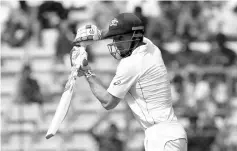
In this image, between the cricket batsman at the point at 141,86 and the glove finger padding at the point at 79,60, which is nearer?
the cricket batsman at the point at 141,86

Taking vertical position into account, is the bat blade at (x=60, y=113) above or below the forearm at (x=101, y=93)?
below

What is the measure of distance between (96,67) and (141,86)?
482cm

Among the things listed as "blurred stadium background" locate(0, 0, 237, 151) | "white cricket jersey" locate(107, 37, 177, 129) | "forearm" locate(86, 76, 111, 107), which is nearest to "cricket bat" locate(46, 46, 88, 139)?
"forearm" locate(86, 76, 111, 107)

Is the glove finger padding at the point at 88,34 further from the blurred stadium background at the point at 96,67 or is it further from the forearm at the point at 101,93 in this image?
the blurred stadium background at the point at 96,67

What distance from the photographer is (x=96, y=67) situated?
8938 millimetres

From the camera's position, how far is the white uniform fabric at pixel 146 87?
4109mm

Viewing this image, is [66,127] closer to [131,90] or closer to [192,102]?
[192,102]

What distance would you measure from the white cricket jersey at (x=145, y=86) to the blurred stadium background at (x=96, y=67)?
4334mm

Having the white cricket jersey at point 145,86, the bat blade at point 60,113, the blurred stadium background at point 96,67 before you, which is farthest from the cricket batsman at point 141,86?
the blurred stadium background at point 96,67

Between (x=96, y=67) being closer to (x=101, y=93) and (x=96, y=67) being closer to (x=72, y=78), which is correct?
(x=72, y=78)

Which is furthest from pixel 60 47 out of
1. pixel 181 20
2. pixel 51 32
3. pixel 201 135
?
pixel 201 135

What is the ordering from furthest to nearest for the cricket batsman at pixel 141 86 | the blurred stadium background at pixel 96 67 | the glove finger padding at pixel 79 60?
the blurred stadium background at pixel 96 67, the glove finger padding at pixel 79 60, the cricket batsman at pixel 141 86

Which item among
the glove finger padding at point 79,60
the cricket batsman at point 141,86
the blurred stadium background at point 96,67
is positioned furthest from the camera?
the blurred stadium background at point 96,67

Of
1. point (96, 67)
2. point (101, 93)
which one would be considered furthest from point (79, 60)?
point (96, 67)
